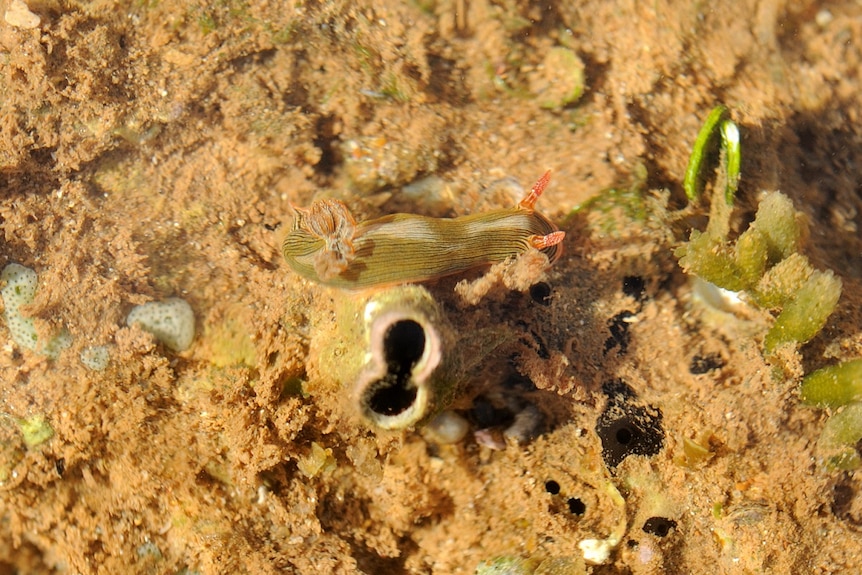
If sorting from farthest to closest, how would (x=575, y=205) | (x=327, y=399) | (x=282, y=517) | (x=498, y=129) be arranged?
(x=498, y=129) → (x=575, y=205) → (x=282, y=517) → (x=327, y=399)

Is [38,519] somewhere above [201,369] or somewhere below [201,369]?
below

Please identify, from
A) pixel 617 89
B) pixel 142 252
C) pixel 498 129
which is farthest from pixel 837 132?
pixel 142 252

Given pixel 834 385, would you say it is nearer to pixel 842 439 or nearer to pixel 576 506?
pixel 842 439

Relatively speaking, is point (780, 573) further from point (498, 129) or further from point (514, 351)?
point (498, 129)

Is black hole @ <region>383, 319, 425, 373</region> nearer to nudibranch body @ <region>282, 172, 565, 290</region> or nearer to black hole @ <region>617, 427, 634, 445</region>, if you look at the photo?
nudibranch body @ <region>282, 172, 565, 290</region>

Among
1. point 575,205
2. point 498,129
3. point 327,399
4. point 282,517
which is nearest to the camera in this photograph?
point 327,399

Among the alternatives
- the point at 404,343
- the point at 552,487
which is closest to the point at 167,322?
the point at 404,343
